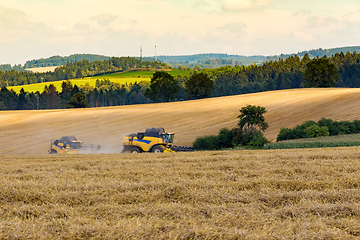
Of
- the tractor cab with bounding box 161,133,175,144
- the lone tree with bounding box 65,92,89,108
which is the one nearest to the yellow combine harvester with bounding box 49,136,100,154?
the tractor cab with bounding box 161,133,175,144

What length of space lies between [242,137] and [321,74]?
268ft

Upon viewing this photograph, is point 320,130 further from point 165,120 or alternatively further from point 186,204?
point 186,204

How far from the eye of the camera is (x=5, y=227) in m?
6.53

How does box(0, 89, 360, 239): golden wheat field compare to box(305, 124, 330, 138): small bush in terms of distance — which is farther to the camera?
box(305, 124, 330, 138): small bush

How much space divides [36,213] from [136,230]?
9.09 feet

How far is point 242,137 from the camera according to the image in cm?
4278

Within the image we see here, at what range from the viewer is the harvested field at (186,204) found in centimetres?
629

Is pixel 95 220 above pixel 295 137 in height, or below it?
above

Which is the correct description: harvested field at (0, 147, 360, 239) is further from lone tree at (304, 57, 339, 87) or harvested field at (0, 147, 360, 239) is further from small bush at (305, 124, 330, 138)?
lone tree at (304, 57, 339, 87)

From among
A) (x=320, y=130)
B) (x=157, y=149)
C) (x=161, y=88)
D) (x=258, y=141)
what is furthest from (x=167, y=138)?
(x=161, y=88)

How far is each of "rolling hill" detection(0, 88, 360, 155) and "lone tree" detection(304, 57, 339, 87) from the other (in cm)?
3894

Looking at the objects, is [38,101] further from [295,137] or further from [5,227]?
[5,227]

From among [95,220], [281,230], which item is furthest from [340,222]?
[95,220]

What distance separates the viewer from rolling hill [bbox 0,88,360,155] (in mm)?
52656
